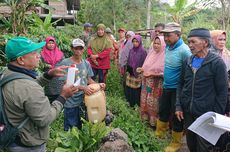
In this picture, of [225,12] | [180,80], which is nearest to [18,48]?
[180,80]

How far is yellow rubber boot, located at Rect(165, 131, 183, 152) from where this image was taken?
14.9ft

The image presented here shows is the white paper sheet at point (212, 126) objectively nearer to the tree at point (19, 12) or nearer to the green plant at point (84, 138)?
the green plant at point (84, 138)

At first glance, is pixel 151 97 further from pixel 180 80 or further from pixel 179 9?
pixel 179 9

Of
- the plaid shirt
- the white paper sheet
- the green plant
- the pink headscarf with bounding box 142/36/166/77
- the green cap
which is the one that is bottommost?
the green plant

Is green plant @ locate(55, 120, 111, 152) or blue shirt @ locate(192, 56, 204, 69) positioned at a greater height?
blue shirt @ locate(192, 56, 204, 69)

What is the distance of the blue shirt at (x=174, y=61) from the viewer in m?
4.43

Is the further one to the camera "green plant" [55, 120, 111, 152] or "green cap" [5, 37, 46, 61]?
"green plant" [55, 120, 111, 152]

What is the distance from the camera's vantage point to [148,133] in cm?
461

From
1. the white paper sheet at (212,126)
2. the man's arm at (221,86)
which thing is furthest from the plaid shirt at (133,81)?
the white paper sheet at (212,126)

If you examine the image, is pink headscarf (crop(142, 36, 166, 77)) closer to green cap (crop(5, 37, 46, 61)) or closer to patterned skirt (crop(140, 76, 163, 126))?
Result: patterned skirt (crop(140, 76, 163, 126))

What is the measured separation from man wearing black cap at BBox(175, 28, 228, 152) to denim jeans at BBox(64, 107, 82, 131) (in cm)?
150

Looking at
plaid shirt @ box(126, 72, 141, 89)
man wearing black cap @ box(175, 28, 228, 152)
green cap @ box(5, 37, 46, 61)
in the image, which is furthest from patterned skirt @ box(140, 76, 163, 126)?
green cap @ box(5, 37, 46, 61)

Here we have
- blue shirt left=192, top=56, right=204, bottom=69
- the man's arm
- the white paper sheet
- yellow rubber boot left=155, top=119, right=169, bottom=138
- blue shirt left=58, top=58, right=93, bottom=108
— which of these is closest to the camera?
the white paper sheet

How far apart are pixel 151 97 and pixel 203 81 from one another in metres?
2.13
